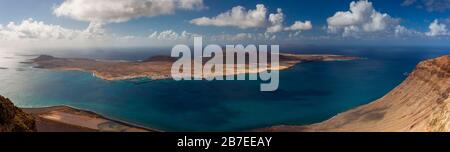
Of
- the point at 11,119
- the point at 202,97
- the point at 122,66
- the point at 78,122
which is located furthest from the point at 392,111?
the point at 122,66

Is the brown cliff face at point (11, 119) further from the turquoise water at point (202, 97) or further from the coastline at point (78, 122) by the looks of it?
the turquoise water at point (202, 97)

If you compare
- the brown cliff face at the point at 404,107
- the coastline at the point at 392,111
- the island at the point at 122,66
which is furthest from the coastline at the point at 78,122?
the island at the point at 122,66

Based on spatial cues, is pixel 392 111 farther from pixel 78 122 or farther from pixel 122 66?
pixel 122 66

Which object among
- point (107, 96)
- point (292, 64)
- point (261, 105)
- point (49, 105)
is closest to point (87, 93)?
point (107, 96)

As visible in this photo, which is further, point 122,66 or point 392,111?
point 122,66

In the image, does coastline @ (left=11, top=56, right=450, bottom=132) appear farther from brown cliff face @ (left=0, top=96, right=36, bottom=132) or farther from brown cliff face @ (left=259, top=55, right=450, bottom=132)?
brown cliff face @ (left=0, top=96, right=36, bottom=132)
